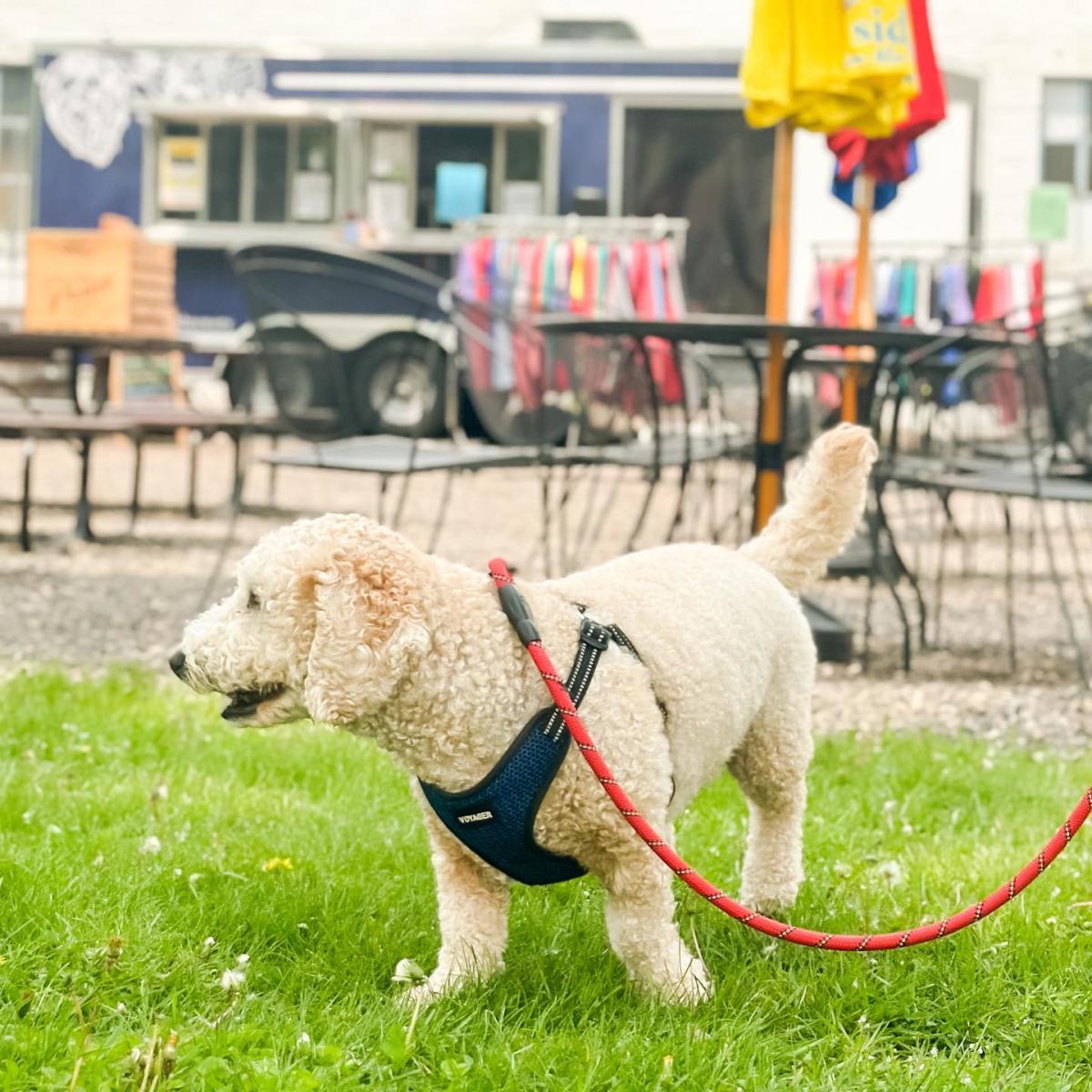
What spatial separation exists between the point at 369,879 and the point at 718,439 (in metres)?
4.36

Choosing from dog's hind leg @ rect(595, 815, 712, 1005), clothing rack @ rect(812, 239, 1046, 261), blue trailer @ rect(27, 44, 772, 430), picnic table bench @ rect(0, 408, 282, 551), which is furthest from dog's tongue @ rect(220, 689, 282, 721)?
blue trailer @ rect(27, 44, 772, 430)

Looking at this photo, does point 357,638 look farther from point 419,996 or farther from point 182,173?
point 182,173

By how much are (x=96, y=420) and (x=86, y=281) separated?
596 cm

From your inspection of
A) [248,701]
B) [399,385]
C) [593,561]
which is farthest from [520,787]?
[593,561]

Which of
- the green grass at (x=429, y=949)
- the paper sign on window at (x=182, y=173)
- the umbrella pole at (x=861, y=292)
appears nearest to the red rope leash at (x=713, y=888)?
the green grass at (x=429, y=949)

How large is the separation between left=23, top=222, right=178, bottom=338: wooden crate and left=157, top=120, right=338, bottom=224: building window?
4535mm

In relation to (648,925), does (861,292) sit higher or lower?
higher

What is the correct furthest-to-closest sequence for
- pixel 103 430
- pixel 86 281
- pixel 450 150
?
pixel 450 150
pixel 86 281
pixel 103 430

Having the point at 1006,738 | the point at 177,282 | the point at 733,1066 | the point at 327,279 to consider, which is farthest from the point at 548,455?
the point at 177,282

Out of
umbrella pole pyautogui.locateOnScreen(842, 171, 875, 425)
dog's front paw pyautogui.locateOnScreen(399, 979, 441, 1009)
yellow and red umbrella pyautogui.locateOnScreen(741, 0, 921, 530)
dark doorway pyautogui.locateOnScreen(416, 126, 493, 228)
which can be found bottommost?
dog's front paw pyautogui.locateOnScreen(399, 979, 441, 1009)

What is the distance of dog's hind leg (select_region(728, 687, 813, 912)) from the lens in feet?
8.46

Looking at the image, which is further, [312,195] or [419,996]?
[312,195]

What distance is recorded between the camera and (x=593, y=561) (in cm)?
674

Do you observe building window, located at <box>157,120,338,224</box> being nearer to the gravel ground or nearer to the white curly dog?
the gravel ground
